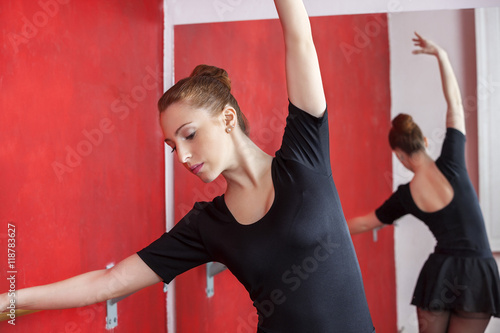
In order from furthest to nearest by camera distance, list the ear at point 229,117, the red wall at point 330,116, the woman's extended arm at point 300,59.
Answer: the red wall at point 330,116, the ear at point 229,117, the woman's extended arm at point 300,59

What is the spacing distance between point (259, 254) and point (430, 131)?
28.8 inches

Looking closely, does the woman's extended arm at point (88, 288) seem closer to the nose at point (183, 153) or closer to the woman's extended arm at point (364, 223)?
the nose at point (183, 153)

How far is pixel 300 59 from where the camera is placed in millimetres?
1032

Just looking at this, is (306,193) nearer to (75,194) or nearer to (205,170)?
(205,170)

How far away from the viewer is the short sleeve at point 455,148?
4.92 ft

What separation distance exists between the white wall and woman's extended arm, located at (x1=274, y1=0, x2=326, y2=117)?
58 cm

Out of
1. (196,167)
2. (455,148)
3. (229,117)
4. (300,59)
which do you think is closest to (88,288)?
(196,167)

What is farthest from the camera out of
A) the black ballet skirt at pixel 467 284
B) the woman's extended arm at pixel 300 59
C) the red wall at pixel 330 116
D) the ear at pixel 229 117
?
the red wall at pixel 330 116

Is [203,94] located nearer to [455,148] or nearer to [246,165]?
[246,165]

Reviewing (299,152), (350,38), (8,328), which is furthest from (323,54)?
(8,328)

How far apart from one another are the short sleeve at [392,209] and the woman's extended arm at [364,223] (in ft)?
0.06

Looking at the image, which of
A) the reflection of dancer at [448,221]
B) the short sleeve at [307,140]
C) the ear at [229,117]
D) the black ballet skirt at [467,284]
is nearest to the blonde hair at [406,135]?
the reflection of dancer at [448,221]

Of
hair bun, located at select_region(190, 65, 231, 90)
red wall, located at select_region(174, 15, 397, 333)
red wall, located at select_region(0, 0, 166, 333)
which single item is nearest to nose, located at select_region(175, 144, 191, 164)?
hair bun, located at select_region(190, 65, 231, 90)

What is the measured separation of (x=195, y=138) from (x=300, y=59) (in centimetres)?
27
